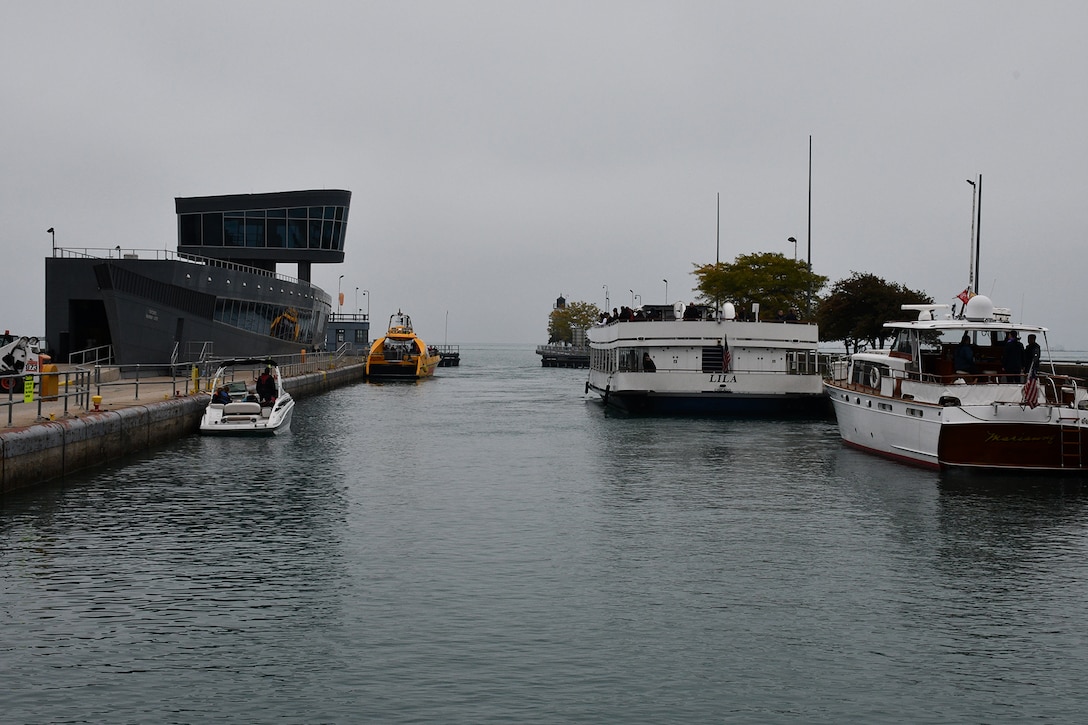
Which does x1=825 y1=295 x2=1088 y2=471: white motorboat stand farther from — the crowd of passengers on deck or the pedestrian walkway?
the pedestrian walkway

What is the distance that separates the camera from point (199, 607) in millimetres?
14648

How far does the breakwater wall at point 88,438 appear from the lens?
2353cm

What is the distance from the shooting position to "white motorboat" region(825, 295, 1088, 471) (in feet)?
91.5

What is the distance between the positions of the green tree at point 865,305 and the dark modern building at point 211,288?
40.6m

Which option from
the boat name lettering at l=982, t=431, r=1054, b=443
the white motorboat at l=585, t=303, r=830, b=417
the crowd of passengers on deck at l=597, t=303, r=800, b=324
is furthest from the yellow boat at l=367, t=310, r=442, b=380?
the boat name lettering at l=982, t=431, r=1054, b=443

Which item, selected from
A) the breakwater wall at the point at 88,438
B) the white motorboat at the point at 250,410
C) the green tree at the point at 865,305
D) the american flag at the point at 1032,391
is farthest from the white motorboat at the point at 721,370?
the green tree at the point at 865,305

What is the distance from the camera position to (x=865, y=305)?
82.3 meters

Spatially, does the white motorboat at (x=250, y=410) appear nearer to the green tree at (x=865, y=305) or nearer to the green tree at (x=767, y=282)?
the green tree at (x=865, y=305)

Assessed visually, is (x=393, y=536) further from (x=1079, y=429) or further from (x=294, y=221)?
(x=294, y=221)

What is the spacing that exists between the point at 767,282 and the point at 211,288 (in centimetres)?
6055

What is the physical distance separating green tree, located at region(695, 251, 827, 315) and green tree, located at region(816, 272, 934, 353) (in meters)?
20.1

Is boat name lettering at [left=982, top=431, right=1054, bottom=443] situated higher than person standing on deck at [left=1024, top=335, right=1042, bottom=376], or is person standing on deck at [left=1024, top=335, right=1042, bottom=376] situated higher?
person standing on deck at [left=1024, top=335, right=1042, bottom=376]

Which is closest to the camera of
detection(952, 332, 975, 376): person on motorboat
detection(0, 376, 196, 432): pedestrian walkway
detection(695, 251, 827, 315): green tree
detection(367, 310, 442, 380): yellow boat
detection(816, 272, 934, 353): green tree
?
detection(0, 376, 196, 432): pedestrian walkway

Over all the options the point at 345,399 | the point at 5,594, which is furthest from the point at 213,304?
the point at 5,594
